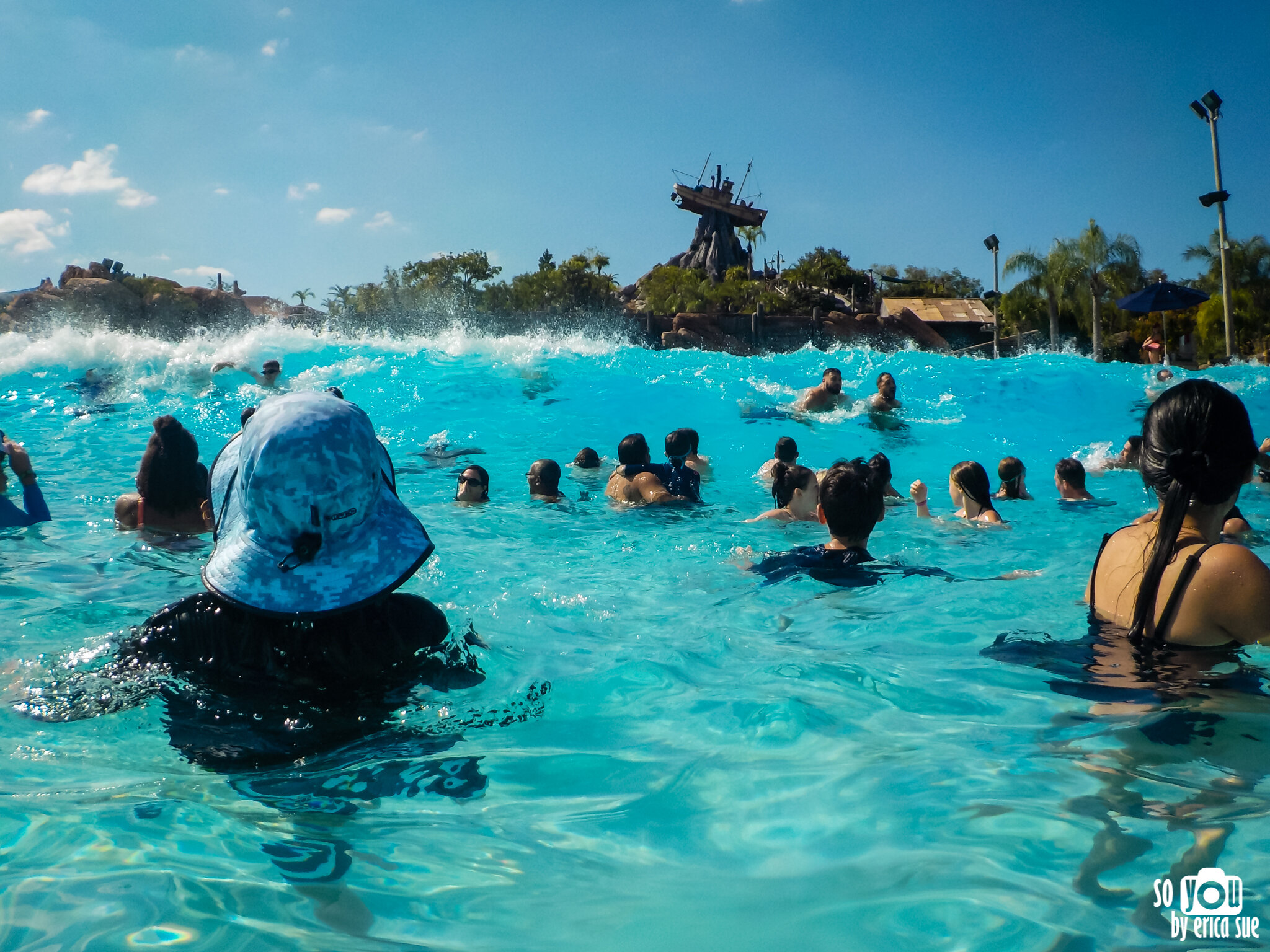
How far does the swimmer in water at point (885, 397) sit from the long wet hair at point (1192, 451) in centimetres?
1133

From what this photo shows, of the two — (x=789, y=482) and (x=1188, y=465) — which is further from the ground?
(x=1188, y=465)

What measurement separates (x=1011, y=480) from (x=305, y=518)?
8.46m

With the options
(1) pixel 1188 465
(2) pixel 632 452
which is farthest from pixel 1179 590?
Result: (2) pixel 632 452

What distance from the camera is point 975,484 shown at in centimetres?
743

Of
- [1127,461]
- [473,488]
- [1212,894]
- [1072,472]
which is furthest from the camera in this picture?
[1127,461]

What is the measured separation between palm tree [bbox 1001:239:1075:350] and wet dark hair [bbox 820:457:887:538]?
4306 cm

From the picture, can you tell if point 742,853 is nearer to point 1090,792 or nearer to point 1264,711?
point 1090,792

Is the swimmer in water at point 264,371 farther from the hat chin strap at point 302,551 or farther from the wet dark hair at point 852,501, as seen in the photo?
the hat chin strap at point 302,551

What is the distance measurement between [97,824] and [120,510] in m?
5.32

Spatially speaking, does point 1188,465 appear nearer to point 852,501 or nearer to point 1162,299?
point 852,501

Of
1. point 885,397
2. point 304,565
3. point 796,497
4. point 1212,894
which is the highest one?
point 885,397

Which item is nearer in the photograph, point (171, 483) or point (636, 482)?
point (171, 483)

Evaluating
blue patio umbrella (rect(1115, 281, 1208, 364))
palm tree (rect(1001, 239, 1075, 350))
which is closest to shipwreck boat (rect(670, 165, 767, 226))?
palm tree (rect(1001, 239, 1075, 350))

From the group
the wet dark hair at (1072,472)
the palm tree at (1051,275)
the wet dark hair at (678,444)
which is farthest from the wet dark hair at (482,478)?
the palm tree at (1051,275)
